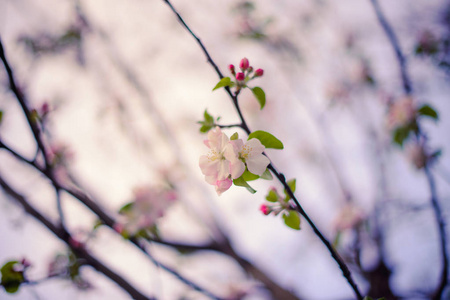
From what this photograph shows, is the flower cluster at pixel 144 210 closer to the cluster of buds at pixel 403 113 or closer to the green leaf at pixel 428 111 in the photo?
the cluster of buds at pixel 403 113

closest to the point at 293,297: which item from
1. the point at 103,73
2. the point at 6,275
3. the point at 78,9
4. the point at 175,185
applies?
the point at 175,185

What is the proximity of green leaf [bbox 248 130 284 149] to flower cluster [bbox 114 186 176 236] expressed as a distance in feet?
3.43

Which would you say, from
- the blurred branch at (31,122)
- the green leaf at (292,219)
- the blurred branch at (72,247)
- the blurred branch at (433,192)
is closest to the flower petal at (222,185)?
the green leaf at (292,219)

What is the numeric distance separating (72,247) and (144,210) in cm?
46

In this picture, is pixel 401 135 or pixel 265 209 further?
pixel 401 135

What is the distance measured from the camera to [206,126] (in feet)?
2.72

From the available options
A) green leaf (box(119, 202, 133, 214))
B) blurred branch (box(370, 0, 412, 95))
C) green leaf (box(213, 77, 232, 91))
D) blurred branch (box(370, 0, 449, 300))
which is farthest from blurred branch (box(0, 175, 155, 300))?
blurred branch (box(370, 0, 412, 95))

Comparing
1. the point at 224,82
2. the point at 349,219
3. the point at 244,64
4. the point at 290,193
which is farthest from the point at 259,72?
the point at 349,219

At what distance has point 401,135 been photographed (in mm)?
1710

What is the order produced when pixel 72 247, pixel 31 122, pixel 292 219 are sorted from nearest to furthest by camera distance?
pixel 292 219 → pixel 31 122 → pixel 72 247

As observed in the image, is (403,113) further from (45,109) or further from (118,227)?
(45,109)

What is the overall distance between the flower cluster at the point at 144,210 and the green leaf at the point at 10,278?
1.50ft

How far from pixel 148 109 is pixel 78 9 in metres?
1.05

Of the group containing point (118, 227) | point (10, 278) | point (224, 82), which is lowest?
point (10, 278)
